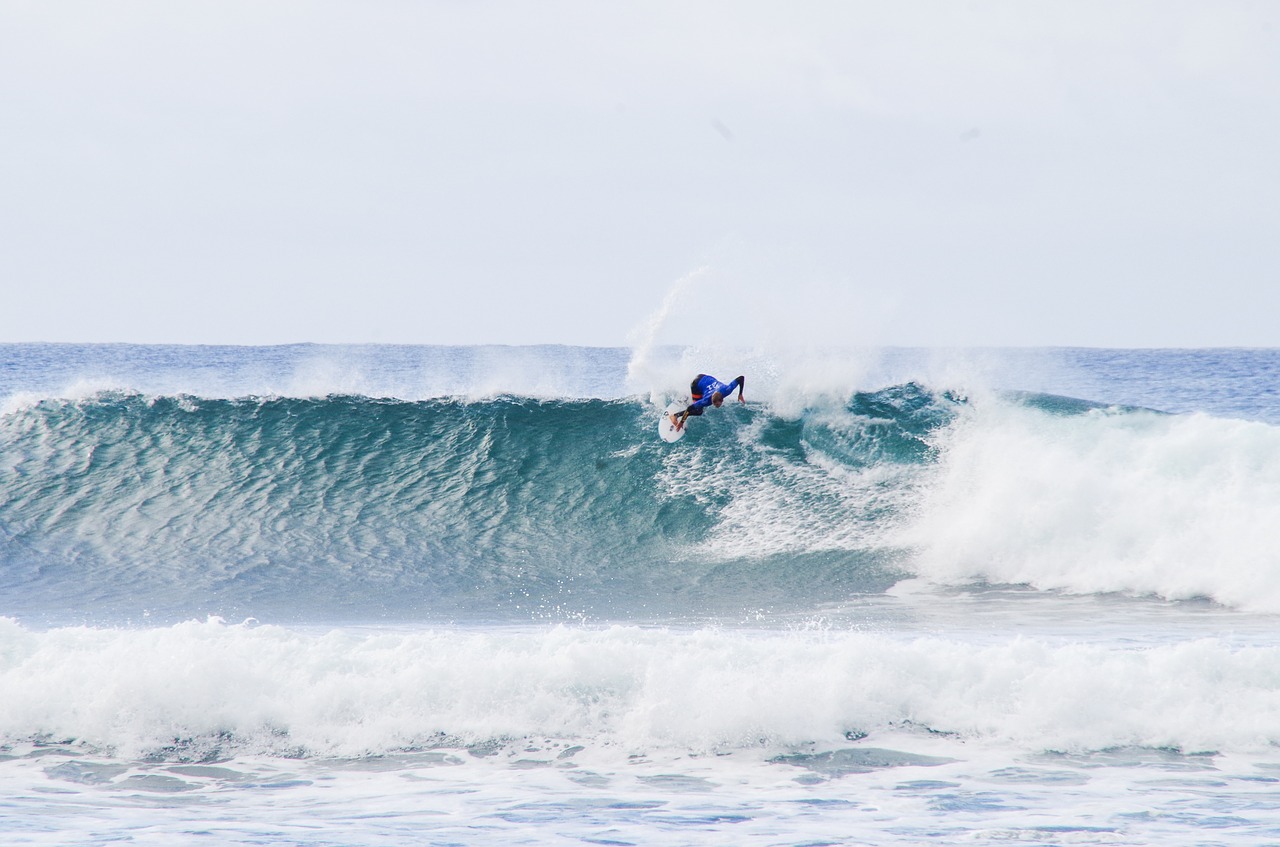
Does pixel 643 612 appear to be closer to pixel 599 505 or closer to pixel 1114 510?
pixel 599 505

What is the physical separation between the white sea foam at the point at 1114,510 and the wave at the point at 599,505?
1.1 inches

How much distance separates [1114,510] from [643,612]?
5.14 metres

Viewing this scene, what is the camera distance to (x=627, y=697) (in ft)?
21.9

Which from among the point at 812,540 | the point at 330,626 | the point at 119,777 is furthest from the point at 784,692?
the point at 812,540

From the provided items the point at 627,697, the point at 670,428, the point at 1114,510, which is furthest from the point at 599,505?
the point at 627,697

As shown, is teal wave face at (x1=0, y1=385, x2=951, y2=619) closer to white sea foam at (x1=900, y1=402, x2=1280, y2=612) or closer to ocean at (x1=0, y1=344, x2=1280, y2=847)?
ocean at (x1=0, y1=344, x2=1280, y2=847)

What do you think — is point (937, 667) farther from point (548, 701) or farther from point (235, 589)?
point (235, 589)

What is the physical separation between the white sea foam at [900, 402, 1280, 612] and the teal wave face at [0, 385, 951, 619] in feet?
2.75

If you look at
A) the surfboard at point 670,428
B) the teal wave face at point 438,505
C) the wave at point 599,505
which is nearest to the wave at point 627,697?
the wave at point 599,505

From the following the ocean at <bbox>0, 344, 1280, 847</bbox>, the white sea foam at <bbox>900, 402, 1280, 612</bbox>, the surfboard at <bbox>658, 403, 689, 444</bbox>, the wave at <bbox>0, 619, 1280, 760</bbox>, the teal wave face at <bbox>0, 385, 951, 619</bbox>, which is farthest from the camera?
the surfboard at <bbox>658, 403, 689, 444</bbox>

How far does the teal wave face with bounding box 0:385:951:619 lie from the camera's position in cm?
1088

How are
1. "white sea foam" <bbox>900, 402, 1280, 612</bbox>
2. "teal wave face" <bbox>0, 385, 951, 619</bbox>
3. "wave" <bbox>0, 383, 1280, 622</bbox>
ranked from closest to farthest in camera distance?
"white sea foam" <bbox>900, 402, 1280, 612</bbox>
"wave" <bbox>0, 383, 1280, 622</bbox>
"teal wave face" <bbox>0, 385, 951, 619</bbox>

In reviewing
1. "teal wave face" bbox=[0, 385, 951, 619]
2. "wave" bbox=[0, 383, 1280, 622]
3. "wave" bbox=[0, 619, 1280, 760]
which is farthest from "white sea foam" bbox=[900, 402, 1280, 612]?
"wave" bbox=[0, 619, 1280, 760]

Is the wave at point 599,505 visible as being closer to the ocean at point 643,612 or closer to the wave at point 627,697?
the ocean at point 643,612
